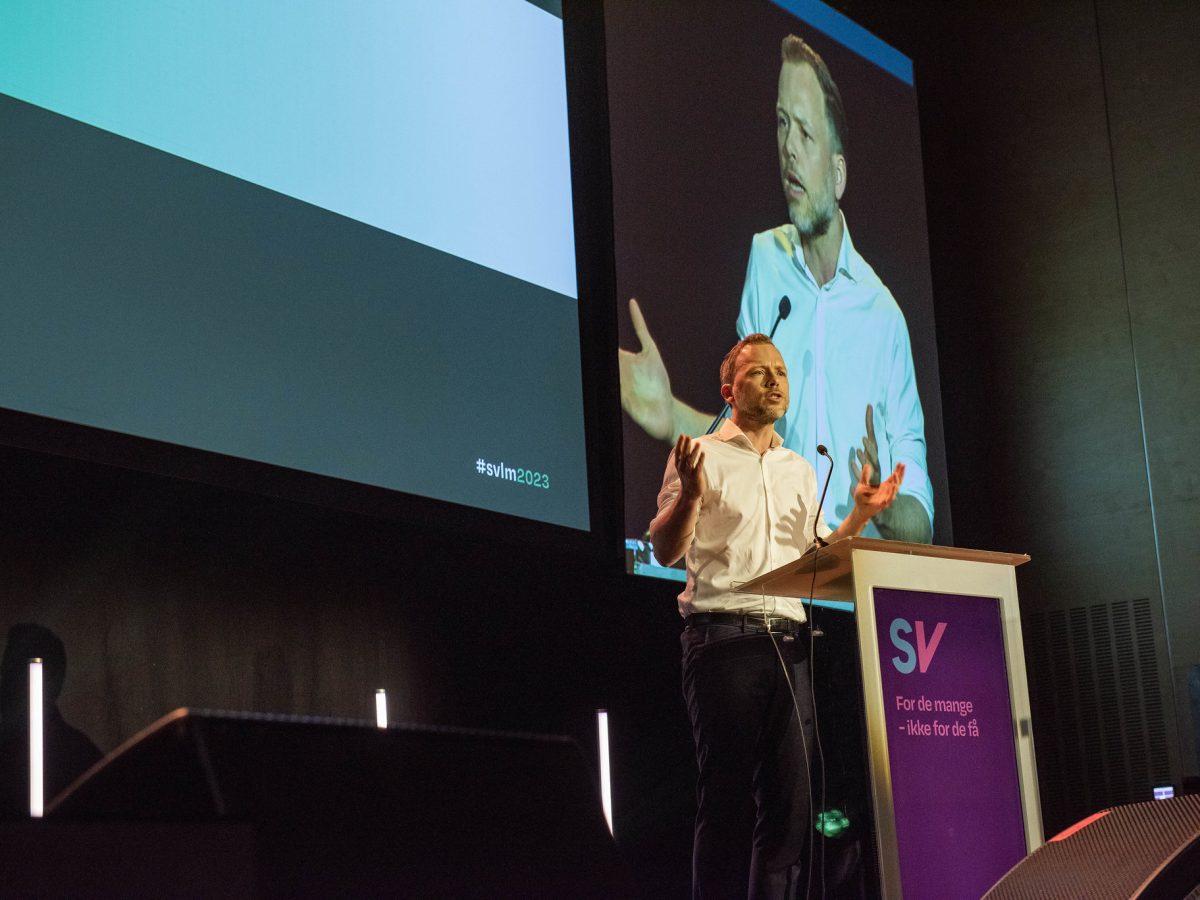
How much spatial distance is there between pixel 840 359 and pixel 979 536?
134 cm

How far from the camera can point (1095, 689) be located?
16.9 feet

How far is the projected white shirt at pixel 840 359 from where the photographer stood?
436cm

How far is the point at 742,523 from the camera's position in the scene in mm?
2863

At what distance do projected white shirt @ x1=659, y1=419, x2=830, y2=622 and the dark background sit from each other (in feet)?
1.81

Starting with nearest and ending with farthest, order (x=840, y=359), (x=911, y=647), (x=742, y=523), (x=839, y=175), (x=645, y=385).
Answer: (x=911, y=647) < (x=742, y=523) < (x=645, y=385) < (x=840, y=359) < (x=839, y=175)

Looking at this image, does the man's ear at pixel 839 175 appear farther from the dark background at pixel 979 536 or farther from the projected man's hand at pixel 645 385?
the projected man's hand at pixel 645 385

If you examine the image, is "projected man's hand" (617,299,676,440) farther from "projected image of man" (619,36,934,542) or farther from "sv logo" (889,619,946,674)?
"sv logo" (889,619,946,674)

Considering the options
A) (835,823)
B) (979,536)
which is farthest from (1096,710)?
(835,823)

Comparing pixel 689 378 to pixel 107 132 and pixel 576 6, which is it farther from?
pixel 107 132

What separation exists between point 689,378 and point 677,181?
0.62 m

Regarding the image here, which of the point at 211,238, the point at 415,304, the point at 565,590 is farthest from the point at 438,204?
the point at 565,590

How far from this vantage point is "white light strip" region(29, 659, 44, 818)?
8.03 feet

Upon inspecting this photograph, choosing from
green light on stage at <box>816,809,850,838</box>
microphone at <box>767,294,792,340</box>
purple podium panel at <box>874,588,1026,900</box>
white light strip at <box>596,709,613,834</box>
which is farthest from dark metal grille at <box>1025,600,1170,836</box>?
purple podium panel at <box>874,588,1026,900</box>

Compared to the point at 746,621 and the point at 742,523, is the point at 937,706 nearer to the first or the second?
the point at 746,621
